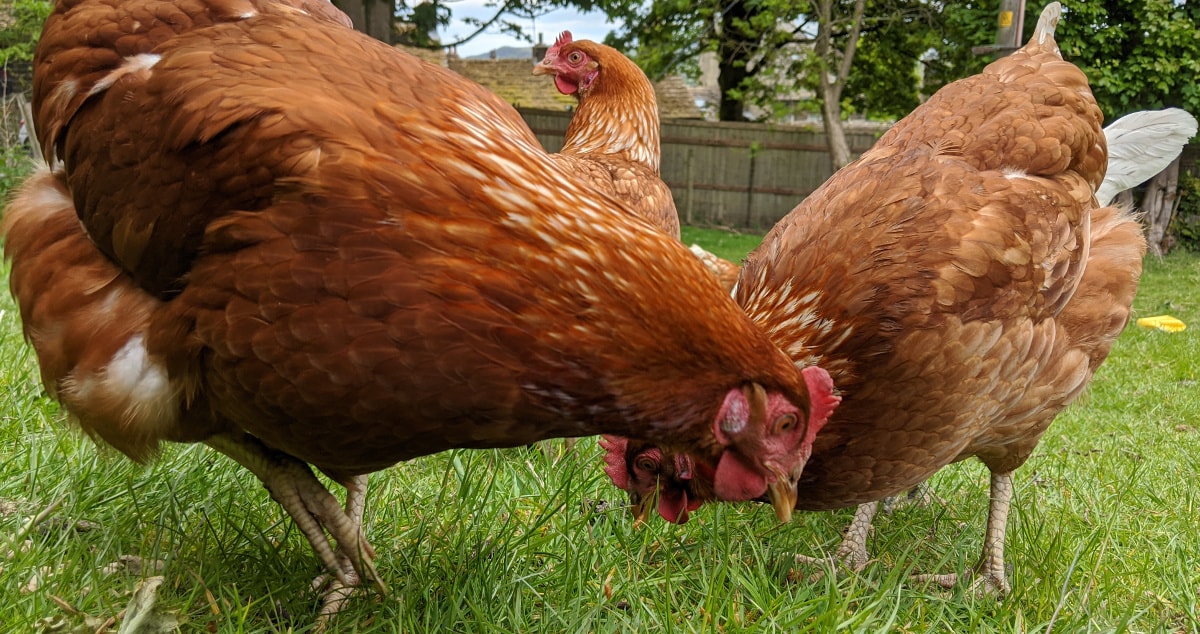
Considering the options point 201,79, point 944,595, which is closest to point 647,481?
point 944,595

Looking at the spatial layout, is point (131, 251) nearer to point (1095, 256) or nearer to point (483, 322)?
point (483, 322)

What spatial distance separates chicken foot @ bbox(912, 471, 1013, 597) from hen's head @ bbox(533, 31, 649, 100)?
290 cm

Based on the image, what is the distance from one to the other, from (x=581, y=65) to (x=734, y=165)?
14.1 meters

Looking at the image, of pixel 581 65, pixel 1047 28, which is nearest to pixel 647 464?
pixel 1047 28

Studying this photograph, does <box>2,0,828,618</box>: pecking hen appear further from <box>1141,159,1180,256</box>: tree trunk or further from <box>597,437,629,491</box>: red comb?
<box>1141,159,1180,256</box>: tree trunk

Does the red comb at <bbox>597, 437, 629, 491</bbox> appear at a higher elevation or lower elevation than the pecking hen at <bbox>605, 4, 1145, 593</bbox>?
lower

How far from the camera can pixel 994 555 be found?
2701 millimetres

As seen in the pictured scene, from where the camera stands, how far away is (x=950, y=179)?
2553mm

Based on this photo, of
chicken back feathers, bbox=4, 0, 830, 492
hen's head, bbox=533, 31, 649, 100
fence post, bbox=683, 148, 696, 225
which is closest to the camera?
chicken back feathers, bbox=4, 0, 830, 492

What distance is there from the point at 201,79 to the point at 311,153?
348 mm

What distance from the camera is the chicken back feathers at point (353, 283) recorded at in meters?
1.57

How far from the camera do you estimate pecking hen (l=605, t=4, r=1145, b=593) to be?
2262 mm

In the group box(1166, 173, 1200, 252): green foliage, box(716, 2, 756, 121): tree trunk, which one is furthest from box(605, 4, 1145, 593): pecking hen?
box(1166, 173, 1200, 252): green foliage

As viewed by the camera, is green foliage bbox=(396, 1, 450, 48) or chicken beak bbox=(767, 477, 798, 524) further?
green foliage bbox=(396, 1, 450, 48)
